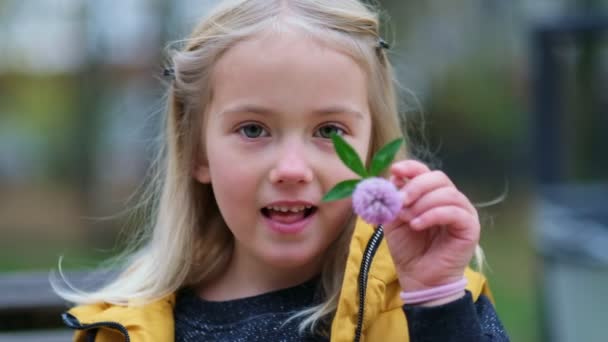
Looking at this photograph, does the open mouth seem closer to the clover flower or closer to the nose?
the nose

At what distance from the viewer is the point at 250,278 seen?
2.19m

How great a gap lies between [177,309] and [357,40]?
84 cm

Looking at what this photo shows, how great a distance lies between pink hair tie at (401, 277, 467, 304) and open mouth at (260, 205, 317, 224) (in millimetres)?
316

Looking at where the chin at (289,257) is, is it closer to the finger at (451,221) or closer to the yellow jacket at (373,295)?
the yellow jacket at (373,295)

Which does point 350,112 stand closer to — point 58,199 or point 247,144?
point 247,144

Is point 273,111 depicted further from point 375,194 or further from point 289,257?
point 375,194

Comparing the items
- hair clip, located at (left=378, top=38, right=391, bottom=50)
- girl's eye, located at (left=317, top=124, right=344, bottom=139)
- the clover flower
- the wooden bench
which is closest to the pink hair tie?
the clover flower

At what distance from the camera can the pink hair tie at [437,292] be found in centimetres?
170

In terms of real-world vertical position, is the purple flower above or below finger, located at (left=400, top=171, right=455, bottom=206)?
above

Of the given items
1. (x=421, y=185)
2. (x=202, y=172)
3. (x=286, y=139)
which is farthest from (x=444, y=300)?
(x=202, y=172)

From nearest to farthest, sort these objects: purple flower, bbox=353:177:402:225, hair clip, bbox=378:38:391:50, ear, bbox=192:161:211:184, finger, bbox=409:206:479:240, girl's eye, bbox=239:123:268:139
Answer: purple flower, bbox=353:177:402:225 < finger, bbox=409:206:479:240 < girl's eye, bbox=239:123:268:139 < hair clip, bbox=378:38:391:50 < ear, bbox=192:161:211:184

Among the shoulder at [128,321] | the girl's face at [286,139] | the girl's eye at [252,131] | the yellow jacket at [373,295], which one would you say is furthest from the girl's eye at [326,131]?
the shoulder at [128,321]

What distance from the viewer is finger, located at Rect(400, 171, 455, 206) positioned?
1.61 meters

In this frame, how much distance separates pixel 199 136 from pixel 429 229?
2.51 feet
